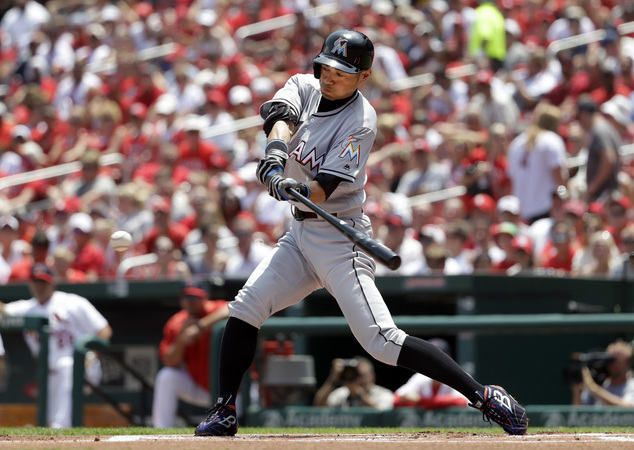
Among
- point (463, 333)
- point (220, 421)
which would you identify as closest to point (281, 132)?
point (220, 421)

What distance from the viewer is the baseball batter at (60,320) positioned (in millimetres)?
8078

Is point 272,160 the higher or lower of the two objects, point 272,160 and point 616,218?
the higher

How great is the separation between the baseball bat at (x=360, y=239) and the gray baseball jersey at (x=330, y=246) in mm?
201

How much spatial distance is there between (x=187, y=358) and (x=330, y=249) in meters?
3.61

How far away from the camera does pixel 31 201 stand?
481 inches

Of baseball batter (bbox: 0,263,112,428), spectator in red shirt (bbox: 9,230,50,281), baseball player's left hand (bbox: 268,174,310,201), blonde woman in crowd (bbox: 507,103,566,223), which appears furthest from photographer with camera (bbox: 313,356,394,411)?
baseball player's left hand (bbox: 268,174,310,201)

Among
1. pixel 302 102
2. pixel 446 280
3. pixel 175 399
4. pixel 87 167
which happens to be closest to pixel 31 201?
pixel 87 167

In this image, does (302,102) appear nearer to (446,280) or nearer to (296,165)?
(296,165)

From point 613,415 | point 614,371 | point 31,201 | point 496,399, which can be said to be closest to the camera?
point 496,399

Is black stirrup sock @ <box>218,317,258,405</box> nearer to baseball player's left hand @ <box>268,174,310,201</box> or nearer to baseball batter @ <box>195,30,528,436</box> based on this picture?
baseball batter @ <box>195,30,528,436</box>

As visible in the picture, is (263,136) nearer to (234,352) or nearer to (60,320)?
(60,320)

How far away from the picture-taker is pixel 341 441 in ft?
14.2

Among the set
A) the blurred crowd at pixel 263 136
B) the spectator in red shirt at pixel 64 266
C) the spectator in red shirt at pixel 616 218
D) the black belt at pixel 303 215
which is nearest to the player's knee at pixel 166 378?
the blurred crowd at pixel 263 136

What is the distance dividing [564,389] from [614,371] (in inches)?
25.8
